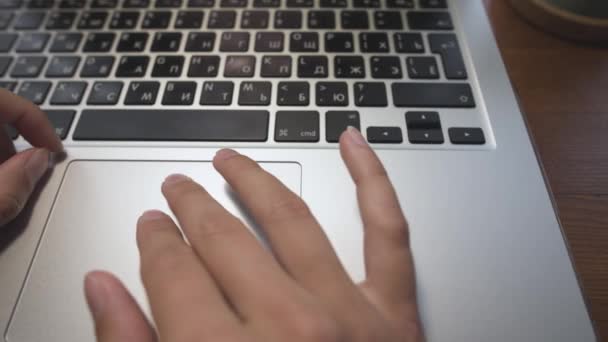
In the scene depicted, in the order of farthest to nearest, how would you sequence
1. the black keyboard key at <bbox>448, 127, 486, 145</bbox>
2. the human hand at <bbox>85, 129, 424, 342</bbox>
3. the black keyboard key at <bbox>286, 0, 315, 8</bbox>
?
the black keyboard key at <bbox>286, 0, 315, 8</bbox>
the black keyboard key at <bbox>448, 127, 486, 145</bbox>
the human hand at <bbox>85, 129, 424, 342</bbox>

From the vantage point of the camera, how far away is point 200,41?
420mm

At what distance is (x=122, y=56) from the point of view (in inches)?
16.2

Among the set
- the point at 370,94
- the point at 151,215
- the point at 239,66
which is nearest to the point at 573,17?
the point at 370,94

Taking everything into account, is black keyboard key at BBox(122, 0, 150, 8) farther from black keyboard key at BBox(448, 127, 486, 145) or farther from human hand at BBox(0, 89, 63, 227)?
black keyboard key at BBox(448, 127, 486, 145)

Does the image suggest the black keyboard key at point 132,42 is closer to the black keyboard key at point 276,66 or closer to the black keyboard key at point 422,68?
the black keyboard key at point 276,66

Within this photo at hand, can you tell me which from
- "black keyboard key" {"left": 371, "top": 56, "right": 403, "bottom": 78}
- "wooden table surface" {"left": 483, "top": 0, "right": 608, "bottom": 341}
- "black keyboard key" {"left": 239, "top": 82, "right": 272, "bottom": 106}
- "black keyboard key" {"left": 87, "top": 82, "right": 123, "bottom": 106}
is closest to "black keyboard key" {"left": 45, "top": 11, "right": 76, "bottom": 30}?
"black keyboard key" {"left": 87, "top": 82, "right": 123, "bottom": 106}

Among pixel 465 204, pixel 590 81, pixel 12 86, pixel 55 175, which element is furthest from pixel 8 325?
pixel 590 81

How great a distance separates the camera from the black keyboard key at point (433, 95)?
0.37 m

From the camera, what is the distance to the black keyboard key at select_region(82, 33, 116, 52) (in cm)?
42

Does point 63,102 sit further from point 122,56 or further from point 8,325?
point 8,325

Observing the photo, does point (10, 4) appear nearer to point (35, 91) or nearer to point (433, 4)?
point (35, 91)

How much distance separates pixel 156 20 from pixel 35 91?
13cm

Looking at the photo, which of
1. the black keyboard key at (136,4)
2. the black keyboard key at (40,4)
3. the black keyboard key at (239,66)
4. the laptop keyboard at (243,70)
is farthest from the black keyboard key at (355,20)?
the black keyboard key at (40,4)

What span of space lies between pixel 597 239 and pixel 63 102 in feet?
1.45
